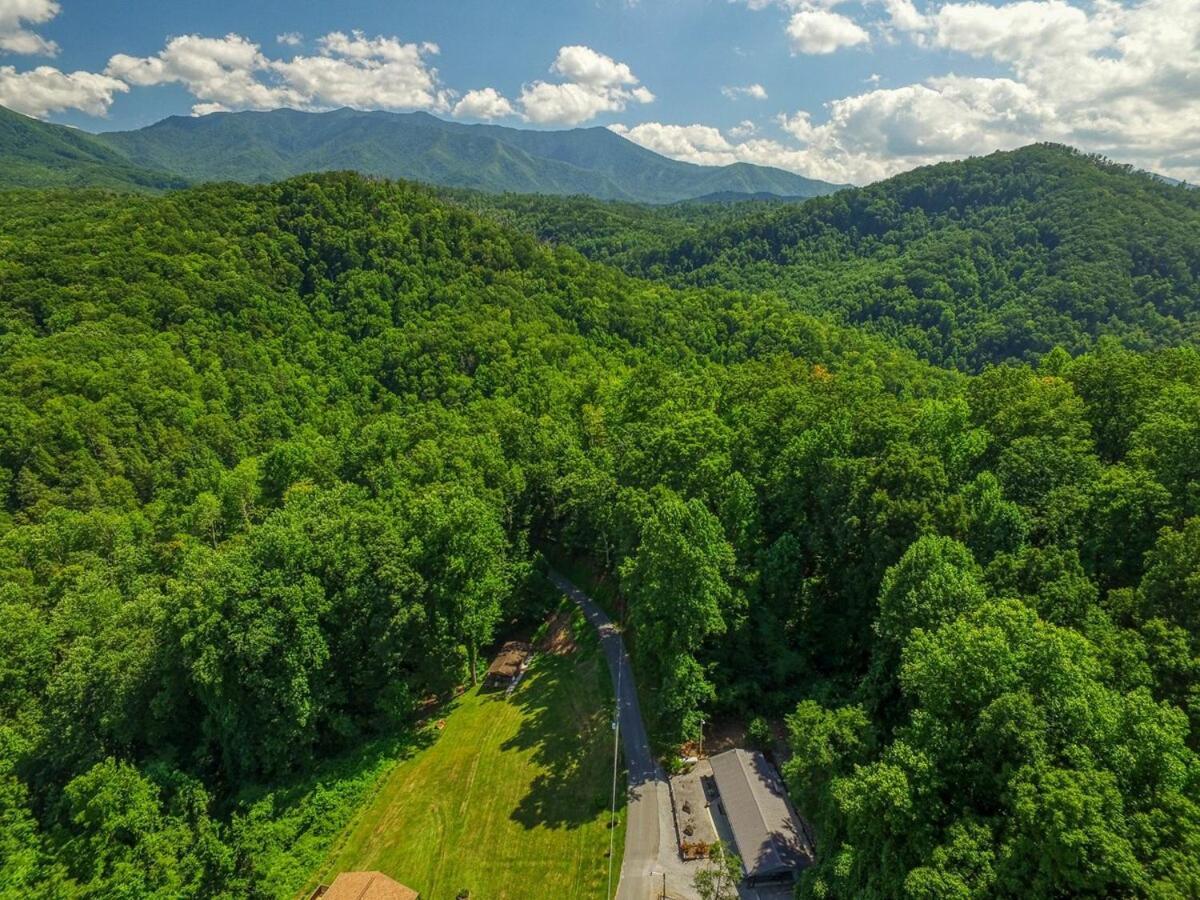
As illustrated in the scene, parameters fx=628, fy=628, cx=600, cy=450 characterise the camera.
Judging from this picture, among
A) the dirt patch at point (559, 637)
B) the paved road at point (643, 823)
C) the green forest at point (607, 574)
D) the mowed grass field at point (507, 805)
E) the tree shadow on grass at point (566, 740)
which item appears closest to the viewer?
the green forest at point (607, 574)

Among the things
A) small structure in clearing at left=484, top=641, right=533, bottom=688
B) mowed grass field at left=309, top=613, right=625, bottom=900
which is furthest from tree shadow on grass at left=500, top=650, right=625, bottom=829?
small structure in clearing at left=484, top=641, right=533, bottom=688

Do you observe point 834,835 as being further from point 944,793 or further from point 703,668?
point 703,668

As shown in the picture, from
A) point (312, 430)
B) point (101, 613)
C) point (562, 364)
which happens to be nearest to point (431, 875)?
point (101, 613)

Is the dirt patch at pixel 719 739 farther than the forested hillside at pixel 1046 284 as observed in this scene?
No

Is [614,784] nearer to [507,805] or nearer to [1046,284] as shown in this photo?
[507,805]

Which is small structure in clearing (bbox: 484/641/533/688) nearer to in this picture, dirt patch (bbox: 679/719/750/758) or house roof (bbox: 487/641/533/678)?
house roof (bbox: 487/641/533/678)

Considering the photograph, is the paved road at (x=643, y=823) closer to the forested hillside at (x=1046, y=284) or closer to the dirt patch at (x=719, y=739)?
the dirt patch at (x=719, y=739)

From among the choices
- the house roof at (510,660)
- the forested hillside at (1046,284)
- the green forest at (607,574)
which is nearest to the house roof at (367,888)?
the green forest at (607,574)

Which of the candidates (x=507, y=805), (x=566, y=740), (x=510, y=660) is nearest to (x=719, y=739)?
(x=566, y=740)
